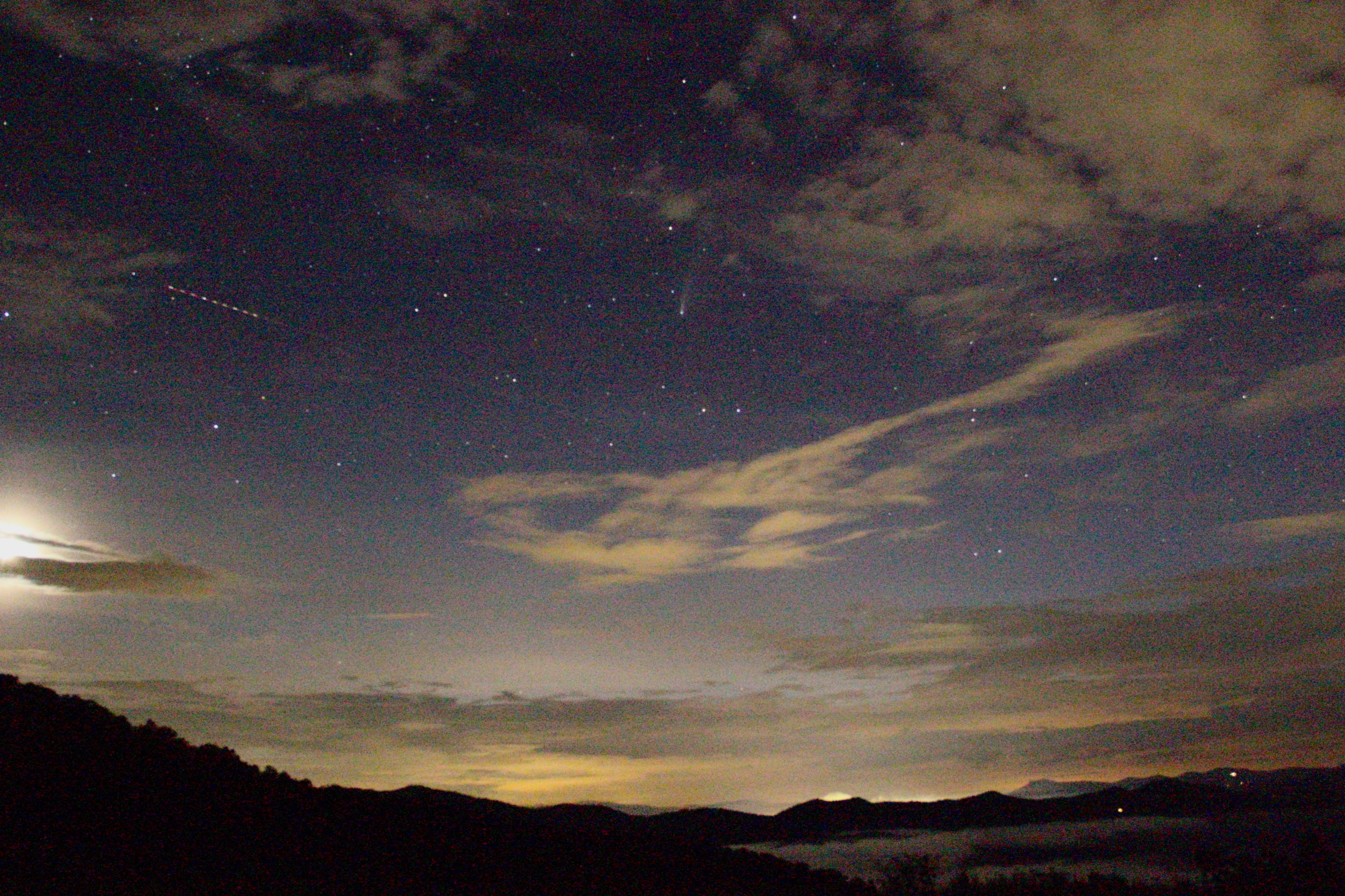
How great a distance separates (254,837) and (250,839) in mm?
227

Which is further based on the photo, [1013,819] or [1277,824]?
[1013,819]

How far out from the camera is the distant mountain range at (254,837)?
49.0ft

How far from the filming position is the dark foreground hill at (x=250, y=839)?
14.8 m

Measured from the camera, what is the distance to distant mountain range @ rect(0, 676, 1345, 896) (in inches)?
588

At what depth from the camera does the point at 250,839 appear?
17.9m

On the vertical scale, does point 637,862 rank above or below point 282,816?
below

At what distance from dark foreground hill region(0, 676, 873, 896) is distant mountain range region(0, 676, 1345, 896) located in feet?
0.17

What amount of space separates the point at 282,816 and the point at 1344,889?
1267 inches

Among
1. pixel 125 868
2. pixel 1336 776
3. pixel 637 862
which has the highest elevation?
pixel 125 868

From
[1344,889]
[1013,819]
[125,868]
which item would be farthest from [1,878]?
[1013,819]

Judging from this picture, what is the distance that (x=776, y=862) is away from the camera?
2789 cm

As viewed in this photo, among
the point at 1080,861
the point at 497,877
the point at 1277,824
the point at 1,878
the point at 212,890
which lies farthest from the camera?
the point at 1277,824

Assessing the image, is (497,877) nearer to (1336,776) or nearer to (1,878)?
(1,878)

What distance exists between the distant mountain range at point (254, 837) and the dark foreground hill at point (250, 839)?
51mm
